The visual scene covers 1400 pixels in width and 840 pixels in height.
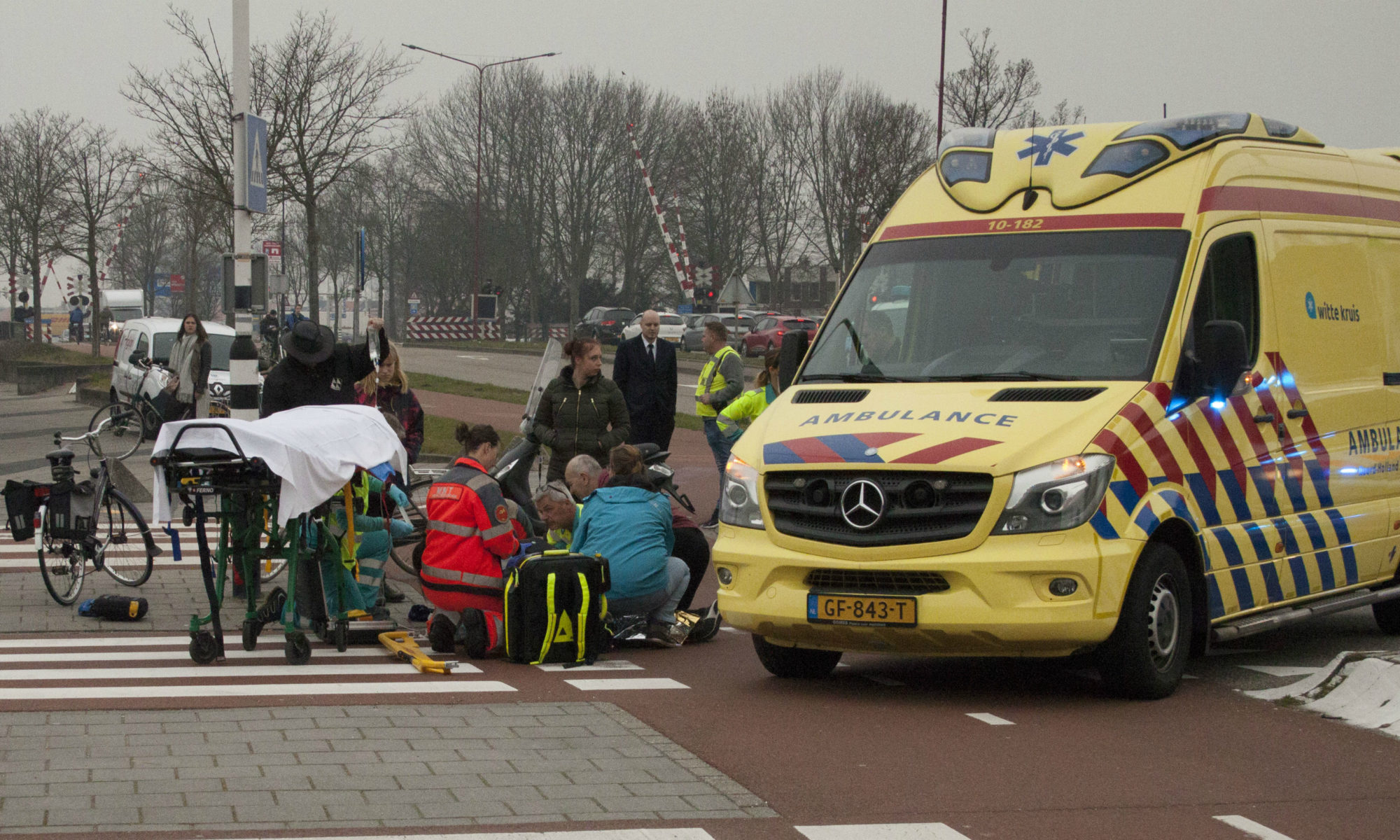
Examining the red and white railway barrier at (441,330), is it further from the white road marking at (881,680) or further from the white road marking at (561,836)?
the white road marking at (561,836)

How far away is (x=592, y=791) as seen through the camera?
5.71m

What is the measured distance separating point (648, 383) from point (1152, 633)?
7.38 meters

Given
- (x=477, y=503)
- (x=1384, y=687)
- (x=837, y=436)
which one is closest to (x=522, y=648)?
(x=477, y=503)

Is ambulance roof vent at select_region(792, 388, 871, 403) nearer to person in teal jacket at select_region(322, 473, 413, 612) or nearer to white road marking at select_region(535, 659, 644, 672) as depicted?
white road marking at select_region(535, 659, 644, 672)

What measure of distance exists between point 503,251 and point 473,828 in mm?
66918

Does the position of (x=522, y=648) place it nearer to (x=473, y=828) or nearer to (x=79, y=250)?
(x=473, y=828)

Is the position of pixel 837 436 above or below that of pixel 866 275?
below

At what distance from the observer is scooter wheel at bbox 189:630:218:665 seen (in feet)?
27.5

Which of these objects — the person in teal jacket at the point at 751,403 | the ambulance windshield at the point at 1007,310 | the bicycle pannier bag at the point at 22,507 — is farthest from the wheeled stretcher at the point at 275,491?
the person in teal jacket at the point at 751,403

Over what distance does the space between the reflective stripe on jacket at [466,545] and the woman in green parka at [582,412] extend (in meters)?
2.78

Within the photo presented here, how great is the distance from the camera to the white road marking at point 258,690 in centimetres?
754

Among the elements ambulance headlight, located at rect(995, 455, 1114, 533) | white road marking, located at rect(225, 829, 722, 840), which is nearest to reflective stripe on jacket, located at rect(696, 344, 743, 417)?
ambulance headlight, located at rect(995, 455, 1114, 533)

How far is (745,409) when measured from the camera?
1412cm

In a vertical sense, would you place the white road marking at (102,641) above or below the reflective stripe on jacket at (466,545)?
below
